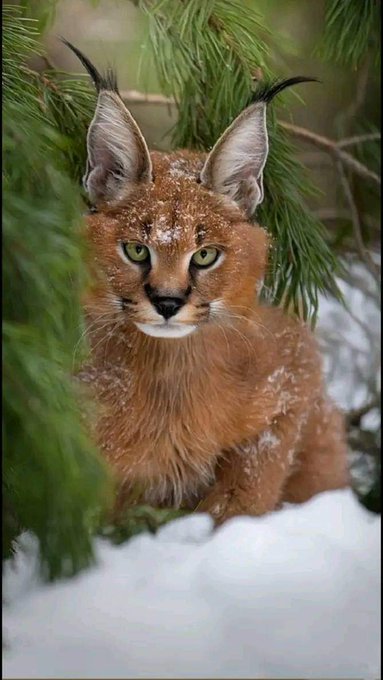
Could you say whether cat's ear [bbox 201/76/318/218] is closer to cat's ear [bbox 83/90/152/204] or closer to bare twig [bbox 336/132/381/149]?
cat's ear [bbox 83/90/152/204]

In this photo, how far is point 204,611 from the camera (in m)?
0.81

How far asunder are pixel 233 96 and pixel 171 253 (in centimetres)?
19

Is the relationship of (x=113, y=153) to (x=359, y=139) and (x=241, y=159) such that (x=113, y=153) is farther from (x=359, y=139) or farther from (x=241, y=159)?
(x=359, y=139)

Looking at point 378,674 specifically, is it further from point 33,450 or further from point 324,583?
point 33,450

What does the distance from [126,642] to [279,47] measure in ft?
1.82

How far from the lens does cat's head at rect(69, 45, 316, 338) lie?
0.86 m

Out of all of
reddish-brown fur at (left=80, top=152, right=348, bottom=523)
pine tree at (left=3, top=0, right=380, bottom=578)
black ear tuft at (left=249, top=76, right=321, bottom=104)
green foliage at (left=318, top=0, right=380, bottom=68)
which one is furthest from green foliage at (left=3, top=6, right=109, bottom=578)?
green foliage at (left=318, top=0, right=380, bottom=68)

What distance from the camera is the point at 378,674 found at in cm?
83

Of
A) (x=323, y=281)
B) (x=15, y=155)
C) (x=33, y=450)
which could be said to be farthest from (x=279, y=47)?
(x=33, y=450)

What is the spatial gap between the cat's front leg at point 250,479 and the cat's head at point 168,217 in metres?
0.16

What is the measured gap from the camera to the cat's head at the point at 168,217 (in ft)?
2.83

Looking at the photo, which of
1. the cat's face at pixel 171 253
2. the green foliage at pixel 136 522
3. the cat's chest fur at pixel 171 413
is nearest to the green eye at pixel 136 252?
the cat's face at pixel 171 253

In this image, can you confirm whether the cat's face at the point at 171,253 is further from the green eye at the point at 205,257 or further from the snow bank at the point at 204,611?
the snow bank at the point at 204,611

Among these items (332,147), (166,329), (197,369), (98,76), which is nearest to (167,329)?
(166,329)
